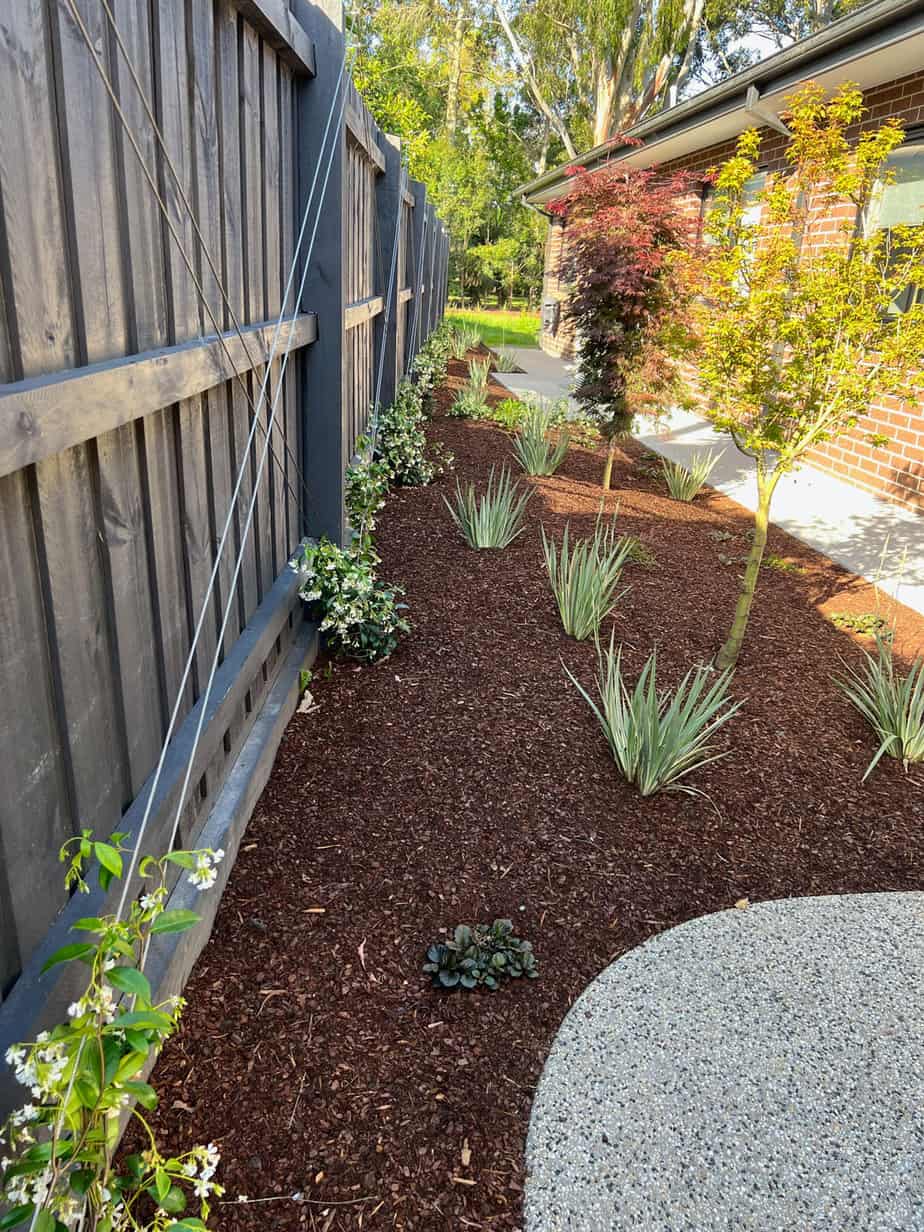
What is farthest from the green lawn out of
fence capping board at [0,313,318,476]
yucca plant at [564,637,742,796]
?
fence capping board at [0,313,318,476]

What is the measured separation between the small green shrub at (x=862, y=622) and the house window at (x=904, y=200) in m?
3.32

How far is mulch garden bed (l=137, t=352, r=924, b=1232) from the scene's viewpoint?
1797 mm

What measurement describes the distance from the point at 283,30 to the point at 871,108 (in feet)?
21.4

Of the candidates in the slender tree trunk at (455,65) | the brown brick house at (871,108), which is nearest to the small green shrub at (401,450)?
the brown brick house at (871,108)

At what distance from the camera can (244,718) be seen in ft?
9.19

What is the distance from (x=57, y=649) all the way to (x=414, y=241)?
872 centimetres

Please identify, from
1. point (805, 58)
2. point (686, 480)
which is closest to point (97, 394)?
point (686, 480)

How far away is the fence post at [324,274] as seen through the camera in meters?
3.18

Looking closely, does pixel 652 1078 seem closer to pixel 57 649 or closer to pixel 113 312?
Result: pixel 57 649

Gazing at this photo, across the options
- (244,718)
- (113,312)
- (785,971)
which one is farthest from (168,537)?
(785,971)

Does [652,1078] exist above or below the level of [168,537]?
below

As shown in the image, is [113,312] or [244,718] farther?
[244,718]

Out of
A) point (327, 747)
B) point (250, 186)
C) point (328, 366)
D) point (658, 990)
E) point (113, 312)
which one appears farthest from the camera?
point (328, 366)

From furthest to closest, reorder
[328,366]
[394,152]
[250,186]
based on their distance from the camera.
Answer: [394,152]
[328,366]
[250,186]
